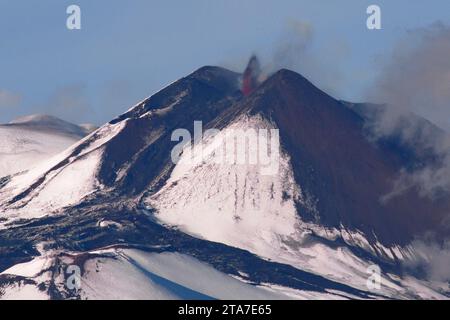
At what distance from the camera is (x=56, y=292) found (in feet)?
600
